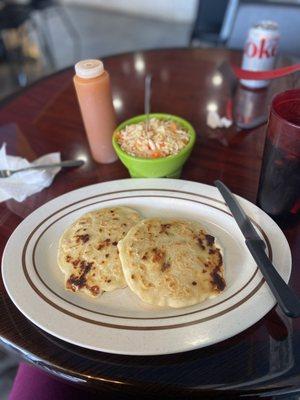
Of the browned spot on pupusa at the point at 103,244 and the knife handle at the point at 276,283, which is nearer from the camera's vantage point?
the knife handle at the point at 276,283

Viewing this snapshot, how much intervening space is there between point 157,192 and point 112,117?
23 cm

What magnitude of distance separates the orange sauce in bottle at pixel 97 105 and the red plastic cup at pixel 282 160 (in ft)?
1.20

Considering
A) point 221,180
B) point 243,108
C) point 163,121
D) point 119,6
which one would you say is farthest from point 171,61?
point 119,6

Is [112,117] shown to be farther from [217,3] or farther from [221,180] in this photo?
[217,3]

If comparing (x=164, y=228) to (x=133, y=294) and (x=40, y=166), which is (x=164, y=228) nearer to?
(x=133, y=294)

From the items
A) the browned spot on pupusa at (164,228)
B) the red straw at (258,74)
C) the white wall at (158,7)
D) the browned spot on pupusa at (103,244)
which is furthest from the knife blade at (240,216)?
the white wall at (158,7)

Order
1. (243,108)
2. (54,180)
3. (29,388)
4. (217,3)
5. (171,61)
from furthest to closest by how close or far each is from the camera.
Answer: (217,3)
(171,61)
(243,108)
(54,180)
(29,388)

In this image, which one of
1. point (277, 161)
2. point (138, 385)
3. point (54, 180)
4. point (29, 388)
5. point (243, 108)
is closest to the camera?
point (138, 385)

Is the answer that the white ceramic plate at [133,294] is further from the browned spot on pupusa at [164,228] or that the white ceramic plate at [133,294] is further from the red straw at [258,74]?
the red straw at [258,74]

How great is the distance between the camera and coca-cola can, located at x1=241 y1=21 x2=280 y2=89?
1018 mm

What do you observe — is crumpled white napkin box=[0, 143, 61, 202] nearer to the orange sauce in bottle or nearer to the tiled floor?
the orange sauce in bottle

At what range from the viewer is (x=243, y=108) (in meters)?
1.04

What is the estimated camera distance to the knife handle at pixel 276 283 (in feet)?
1.56

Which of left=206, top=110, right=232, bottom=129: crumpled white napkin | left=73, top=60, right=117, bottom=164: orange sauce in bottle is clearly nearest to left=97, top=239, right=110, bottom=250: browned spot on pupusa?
left=73, top=60, right=117, bottom=164: orange sauce in bottle
